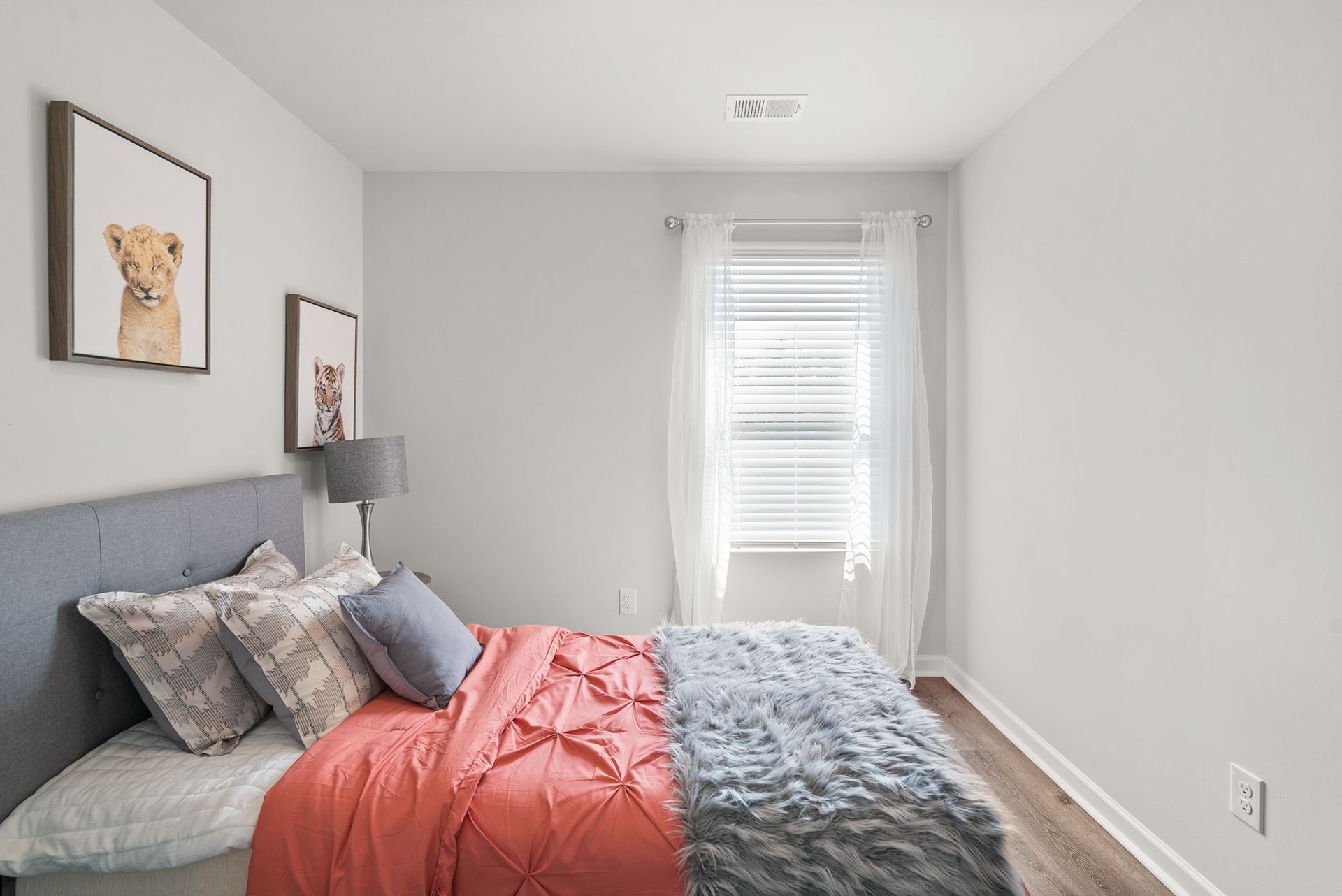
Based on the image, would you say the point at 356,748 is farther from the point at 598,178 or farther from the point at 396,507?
the point at 598,178

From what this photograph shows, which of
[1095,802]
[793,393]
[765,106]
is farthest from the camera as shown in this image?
[793,393]

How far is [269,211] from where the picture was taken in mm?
2771

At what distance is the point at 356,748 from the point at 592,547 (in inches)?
78.8

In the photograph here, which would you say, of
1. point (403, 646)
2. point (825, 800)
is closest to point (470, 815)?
point (403, 646)

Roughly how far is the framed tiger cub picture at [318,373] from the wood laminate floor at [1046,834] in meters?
2.85

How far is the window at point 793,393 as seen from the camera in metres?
3.63

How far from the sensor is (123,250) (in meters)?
1.97

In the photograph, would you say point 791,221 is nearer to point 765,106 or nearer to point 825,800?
point 765,106

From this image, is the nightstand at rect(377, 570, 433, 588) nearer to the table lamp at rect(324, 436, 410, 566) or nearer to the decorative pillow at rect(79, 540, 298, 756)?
the table lamp at rect(324, 436, 410, 566)

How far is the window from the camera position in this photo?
3.63m

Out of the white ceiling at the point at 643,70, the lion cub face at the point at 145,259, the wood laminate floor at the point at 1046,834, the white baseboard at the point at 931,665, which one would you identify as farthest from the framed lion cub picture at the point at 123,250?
the white baseboard at the point at 931,665

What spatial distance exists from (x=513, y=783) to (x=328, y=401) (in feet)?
7.25

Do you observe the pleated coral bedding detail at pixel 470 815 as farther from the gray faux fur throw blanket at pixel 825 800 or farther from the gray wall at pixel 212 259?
the gray wall at pixel 212 259

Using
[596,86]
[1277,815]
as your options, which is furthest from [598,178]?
[1277,815]
